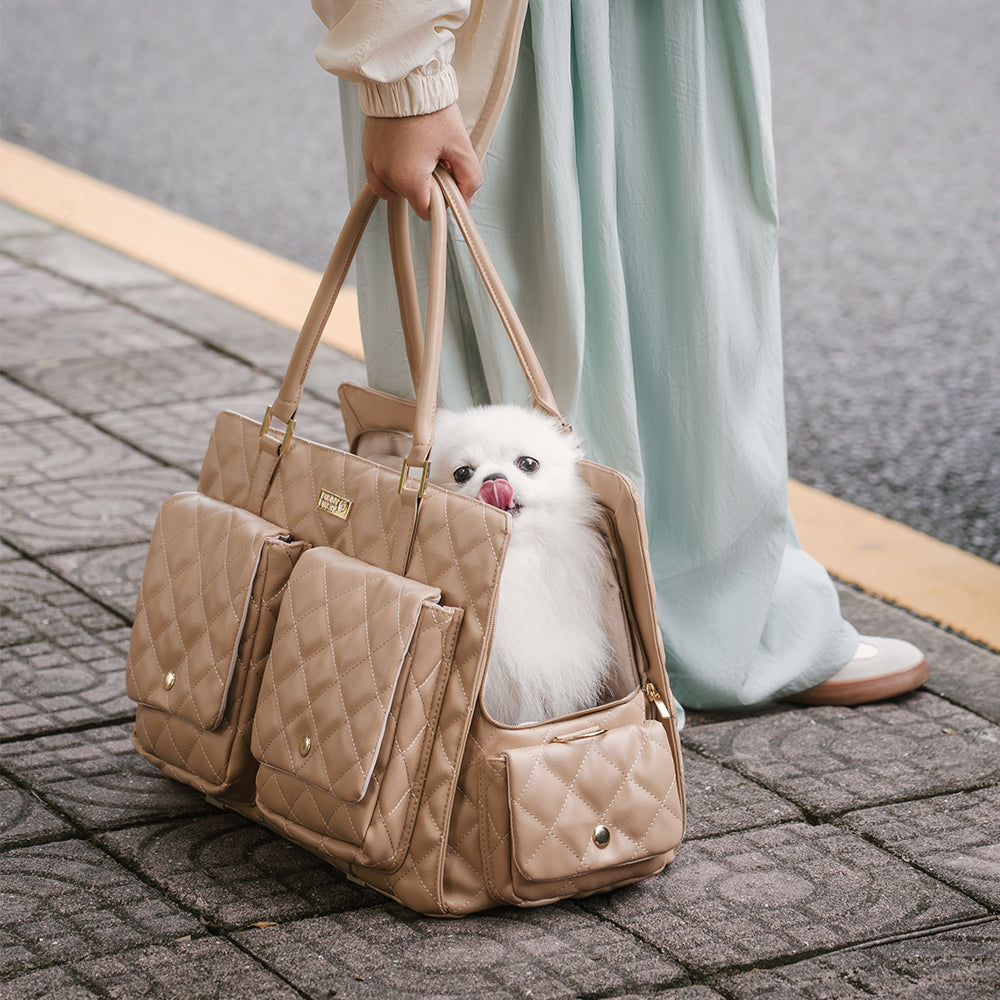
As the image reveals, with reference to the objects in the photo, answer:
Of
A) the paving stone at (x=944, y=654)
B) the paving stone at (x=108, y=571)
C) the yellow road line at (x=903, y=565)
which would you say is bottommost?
the paving stone at (x=108, y=571)

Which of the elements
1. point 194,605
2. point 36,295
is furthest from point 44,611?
point 36,295

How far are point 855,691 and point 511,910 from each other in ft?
→ 3.04

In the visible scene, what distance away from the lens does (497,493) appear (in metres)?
2.01

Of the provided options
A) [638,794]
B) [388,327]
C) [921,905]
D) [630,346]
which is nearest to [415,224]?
[388,327]

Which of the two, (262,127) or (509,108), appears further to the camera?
(262,127)

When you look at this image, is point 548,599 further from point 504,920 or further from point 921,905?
point 921,905

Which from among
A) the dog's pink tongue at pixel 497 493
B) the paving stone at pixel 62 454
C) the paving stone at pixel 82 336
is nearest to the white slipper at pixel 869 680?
the dog's pink tongue at pixel 497 493

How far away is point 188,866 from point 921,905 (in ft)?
3.34

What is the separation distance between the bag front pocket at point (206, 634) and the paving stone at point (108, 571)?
2.22 feet

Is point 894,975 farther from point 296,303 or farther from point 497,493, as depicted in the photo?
point 296,303

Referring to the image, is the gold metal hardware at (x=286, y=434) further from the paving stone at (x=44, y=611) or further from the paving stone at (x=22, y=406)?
the paving stone at (x=22, y=406)

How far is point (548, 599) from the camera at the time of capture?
81.0 inches

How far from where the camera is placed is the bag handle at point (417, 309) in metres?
2.00

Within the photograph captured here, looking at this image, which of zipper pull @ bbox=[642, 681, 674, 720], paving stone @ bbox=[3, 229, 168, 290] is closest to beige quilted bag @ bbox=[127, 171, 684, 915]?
zipper pull @ bbox=[642, 681, 674, 720]
